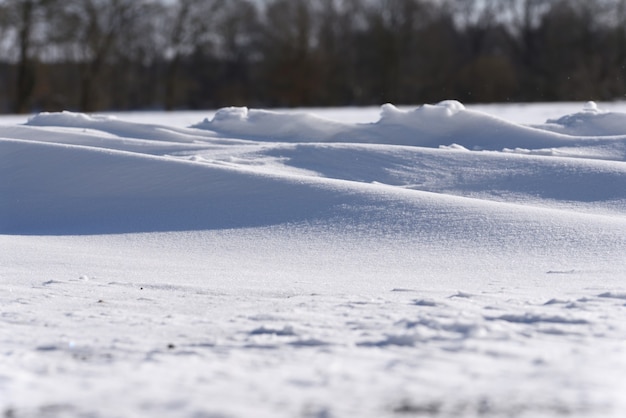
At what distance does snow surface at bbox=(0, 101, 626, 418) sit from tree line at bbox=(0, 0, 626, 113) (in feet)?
55.7

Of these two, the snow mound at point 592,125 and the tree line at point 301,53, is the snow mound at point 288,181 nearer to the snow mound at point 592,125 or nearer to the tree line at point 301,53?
the snow mound at point 592,125

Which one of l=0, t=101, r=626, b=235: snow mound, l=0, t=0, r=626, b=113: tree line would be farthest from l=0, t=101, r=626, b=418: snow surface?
l=0, t=0, r=626, b=113: tree line

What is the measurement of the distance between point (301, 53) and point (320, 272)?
2482 cm

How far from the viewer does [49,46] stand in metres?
24.1

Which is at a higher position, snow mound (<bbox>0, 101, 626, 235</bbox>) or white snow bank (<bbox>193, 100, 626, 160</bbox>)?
white snow bank (<bbox>193, 100, 626, 160</bbox>)

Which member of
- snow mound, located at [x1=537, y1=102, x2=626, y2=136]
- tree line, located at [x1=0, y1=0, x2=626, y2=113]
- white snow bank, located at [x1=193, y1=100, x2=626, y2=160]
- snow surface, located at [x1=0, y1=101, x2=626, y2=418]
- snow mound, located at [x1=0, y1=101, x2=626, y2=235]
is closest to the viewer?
snow surface, located at [x1=0, y1=101, x2=626, y2=418]

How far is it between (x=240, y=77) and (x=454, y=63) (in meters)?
8.79

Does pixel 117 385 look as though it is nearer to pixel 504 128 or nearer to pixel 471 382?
pixel 471 382

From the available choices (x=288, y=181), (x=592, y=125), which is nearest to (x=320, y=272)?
(x=288, y=181)

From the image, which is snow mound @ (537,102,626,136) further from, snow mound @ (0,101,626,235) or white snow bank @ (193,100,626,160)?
snow mound @ (0,101,626,235)

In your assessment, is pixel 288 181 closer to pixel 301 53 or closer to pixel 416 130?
pixel 416 130

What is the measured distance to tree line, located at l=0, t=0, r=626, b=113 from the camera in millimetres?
25172

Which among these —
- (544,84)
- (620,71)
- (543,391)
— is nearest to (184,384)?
(543,391)

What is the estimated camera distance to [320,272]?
410 centimetres
